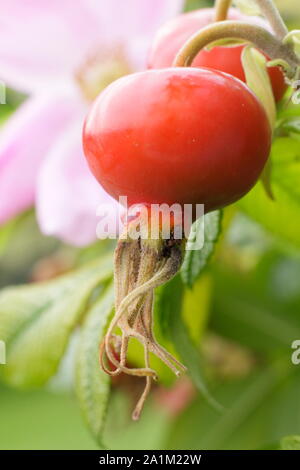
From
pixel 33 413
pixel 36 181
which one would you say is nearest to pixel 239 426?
pixel 36 181

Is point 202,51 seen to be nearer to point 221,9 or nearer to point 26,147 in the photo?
point 221,9

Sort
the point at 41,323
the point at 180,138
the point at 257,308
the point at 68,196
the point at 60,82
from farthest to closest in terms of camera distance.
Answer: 1. the point at 257,308
2. the point at 60,82
3. the point at 68,196
4. the point at 41,323
5. the point at 180,138

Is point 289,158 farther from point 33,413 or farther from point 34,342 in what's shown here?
point 33,413

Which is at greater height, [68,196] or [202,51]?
[202,51]

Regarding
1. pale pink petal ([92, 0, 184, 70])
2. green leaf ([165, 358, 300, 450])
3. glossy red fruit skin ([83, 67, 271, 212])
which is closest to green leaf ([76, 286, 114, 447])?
glossy red fruit skin ([83, 67, 271, 212])

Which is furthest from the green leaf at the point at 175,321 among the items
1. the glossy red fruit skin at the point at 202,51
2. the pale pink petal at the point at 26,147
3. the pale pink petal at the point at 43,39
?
the pale pink petal at the point at 43,39

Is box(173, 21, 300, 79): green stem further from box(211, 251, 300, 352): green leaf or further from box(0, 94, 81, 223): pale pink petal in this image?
box(211, 251, 300, 352): green leaf

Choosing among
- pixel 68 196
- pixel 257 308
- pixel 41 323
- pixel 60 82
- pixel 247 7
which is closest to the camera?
pixel 247 7

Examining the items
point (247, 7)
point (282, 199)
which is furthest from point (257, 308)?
point (247, 7)
